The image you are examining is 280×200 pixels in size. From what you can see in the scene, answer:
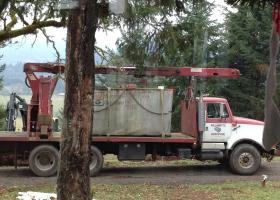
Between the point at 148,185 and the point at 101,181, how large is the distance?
147 centimetres

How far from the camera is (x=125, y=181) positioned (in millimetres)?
14250

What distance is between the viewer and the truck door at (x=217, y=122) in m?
15.4

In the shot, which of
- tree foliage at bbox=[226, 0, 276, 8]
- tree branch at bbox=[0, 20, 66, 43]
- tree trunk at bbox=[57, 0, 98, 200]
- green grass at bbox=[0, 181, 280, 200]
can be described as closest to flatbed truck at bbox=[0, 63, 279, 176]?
green grass at bbox=[0, 181, 280, 200]

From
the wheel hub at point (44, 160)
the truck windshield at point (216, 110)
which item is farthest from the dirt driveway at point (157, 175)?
the truck windshield at point (216, 110)

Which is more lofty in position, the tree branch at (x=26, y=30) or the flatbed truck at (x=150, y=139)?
the tree branch at (x=26, y=30)

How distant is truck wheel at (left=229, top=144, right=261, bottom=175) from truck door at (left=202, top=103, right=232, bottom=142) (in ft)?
1.91

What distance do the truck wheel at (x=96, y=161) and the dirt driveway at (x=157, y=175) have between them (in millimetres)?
207

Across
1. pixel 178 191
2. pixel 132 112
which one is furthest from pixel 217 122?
pixel 178 191

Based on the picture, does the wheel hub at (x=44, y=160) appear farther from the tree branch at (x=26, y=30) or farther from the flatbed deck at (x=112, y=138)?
the tree branch at (x=26, y=30)

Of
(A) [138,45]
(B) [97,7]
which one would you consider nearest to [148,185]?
(A) [138,45]

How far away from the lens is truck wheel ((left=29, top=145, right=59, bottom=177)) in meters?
14.9

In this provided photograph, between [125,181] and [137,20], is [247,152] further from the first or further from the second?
[137,20]

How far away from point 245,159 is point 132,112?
3.40 metres

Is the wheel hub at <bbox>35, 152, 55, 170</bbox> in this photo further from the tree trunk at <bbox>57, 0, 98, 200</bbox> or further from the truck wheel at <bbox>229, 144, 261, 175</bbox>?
the tree trunk at <bbox>57, 0, 98, 200</bbox>
